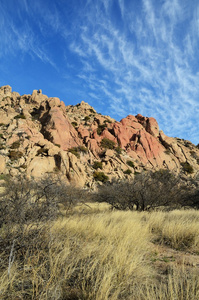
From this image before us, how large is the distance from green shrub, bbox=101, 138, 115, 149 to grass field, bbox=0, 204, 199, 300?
1533 inches

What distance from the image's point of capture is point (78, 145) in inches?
1593

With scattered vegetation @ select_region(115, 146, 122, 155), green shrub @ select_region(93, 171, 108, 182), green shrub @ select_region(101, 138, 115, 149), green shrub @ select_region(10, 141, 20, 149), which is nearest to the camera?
green shrub @ select_region(10, 141, 20, 149)

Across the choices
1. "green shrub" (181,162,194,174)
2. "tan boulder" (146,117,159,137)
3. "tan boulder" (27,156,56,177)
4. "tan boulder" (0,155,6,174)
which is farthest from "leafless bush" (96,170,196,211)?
"tan boulder" (146,117,159,137)

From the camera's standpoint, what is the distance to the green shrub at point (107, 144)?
143ft

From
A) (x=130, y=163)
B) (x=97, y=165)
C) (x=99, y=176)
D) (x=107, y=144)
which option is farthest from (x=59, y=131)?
(x=130, y=163)

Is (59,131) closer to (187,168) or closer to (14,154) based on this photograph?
(14,154)

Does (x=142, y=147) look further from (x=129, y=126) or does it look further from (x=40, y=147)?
(x=40, y=147)

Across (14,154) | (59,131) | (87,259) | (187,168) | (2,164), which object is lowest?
(87,259)

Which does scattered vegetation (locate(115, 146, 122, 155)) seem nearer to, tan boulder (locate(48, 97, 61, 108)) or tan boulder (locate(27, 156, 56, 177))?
tan boulder (locate(27, 156, 56, 177))

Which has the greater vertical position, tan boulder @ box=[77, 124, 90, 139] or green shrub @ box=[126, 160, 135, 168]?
tan boulder @ box=[77, 124, 90, 139]

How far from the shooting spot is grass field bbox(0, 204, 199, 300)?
1924mm

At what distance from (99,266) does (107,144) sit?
4229 centimetres

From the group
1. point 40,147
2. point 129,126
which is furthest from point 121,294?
point 129,126

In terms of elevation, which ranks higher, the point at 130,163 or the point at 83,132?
the point at 83,132
